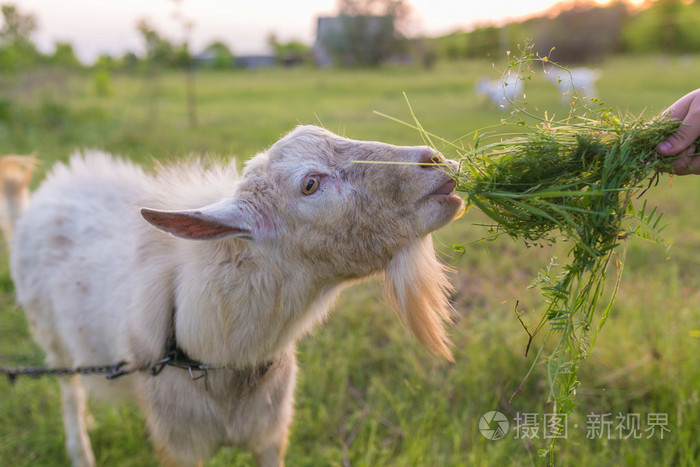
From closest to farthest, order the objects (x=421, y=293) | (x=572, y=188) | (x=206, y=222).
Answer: (x=572, y=188) < (x=206, y=222) < (x=421, y=293)

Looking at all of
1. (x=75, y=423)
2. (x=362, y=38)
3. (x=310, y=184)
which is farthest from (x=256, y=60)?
(x=310, y=184)

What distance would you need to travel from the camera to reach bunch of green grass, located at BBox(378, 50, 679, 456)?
177 cm

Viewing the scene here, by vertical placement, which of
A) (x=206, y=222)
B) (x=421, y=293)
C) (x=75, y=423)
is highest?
(x=206, y=222)

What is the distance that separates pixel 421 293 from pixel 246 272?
81cm

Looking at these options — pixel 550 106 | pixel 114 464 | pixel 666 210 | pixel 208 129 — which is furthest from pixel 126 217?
pixel 550 106

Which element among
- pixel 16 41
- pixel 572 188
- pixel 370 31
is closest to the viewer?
pixel 572 188

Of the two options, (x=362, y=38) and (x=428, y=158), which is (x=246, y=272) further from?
(x=362, y=38)

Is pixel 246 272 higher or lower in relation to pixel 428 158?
lower

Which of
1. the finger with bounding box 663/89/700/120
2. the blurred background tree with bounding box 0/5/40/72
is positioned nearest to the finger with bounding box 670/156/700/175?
the finger with bounding box 663/89/700/120

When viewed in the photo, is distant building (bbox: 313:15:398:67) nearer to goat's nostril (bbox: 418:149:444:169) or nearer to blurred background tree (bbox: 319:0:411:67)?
blurred background tree (bbox: 319:0:411:67)

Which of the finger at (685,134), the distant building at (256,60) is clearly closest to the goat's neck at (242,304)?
the finger at (685,134)

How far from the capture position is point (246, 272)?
221 cm

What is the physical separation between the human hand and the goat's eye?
1304 millimetres

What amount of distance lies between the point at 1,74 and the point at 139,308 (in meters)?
13.7
